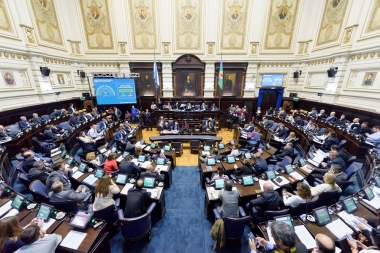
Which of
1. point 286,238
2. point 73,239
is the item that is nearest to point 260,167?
point 286,238

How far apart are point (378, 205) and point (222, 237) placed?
3083 mm

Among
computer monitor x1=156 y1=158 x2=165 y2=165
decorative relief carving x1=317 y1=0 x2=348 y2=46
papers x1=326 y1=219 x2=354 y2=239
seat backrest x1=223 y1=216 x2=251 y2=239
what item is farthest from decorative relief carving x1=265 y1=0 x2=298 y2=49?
seat backrest x1=223 y1=216 x2=251 y2=239

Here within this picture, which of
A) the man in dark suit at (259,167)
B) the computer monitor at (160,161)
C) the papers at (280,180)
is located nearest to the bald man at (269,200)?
the papers at (280,180)

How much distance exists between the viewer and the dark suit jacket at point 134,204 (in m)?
3.20

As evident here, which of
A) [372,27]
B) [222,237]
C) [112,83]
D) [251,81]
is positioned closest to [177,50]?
[112,83]

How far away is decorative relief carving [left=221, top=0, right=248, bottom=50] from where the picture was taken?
12085 mm

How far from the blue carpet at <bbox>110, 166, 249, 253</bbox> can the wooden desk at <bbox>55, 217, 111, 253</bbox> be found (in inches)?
33.2

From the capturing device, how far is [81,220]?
276 centimetres

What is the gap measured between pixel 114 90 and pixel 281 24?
46.8 ft

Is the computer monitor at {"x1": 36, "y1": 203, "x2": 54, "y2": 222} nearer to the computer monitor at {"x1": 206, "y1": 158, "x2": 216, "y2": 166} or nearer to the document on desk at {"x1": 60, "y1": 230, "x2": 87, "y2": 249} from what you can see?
the document on desk at {"x1": 60, "y1": 230, "x2": 87, "y2": 249}

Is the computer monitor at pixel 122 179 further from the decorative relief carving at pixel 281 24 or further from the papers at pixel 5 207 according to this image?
the decorative relief carving at pixel 281 24

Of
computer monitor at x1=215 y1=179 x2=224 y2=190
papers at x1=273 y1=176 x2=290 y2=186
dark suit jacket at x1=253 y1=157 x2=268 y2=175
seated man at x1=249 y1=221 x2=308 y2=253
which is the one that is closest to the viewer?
seated man at x1=249 y1=221 x2=308 y2=253

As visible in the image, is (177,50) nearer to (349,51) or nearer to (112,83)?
(112,83)

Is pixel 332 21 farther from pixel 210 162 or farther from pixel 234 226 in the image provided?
pixel 234 226
